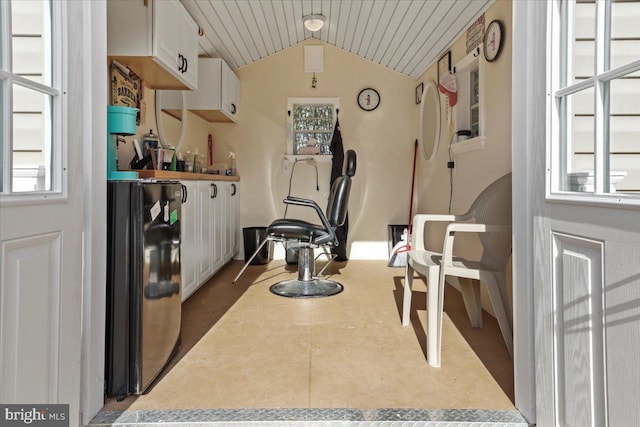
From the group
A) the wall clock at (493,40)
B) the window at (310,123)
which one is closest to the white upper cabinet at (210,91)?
the window at (310,123)

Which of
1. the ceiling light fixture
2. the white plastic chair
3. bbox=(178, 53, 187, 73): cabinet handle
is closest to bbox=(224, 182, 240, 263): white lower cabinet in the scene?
bbox=(178, 53, 187, 73): cabinet handle

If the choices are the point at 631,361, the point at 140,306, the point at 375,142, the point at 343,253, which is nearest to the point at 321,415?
the point at 140,306

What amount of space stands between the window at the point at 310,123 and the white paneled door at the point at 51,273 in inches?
137

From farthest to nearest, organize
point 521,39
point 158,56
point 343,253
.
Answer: point 343,253 → point 158,56 → point 521,39

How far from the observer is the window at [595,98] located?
1.16m

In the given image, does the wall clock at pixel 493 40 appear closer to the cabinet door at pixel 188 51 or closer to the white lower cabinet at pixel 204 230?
the cabinet door at pixel 188 51

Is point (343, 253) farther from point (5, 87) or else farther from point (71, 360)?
point (5, 87)

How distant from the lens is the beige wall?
4.77 meters

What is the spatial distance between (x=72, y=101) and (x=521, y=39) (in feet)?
5.19

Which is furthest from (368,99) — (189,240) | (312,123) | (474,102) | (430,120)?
(189,240)

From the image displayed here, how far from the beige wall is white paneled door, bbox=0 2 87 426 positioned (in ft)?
11.2

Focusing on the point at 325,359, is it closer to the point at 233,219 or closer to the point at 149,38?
the point at 149,38

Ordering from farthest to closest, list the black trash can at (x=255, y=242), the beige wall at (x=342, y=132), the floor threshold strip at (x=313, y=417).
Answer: the beige wall at (x=342, y=132), the black trash can at (x=255, y=242), the floor threshold strip at (x=313, y=417)

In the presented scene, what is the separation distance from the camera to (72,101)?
4.25ft
